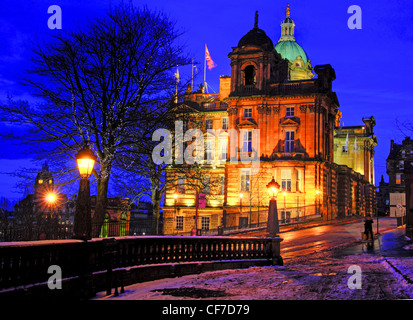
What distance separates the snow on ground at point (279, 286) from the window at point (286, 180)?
1714 inches

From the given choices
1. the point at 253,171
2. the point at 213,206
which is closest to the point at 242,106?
the point at 253,171

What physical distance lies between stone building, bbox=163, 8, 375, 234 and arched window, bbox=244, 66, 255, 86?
0.12 metres

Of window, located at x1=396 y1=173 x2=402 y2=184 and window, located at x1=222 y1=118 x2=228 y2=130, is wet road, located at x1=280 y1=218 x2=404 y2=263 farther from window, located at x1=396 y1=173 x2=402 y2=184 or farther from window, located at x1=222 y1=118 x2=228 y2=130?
window, located at x1=396 y1=173 x2=402 y2=184

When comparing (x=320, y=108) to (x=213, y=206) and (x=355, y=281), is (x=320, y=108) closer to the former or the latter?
(x=213, y=206)

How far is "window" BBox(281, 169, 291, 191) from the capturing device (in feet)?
199

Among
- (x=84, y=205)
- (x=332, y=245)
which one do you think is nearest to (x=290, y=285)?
(x=84, y=205)

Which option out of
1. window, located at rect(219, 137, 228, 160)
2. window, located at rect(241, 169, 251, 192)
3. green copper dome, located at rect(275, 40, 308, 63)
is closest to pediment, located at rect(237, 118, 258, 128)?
window, located at rect(219, 137, 228, 160)

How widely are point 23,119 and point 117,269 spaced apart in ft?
49.6

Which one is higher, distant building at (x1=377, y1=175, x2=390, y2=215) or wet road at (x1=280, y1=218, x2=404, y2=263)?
distant building at (x1=377, y1=175, x2=390, y2=215)

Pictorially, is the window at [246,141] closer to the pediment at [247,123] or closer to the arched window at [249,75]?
the pediment at [247,123]

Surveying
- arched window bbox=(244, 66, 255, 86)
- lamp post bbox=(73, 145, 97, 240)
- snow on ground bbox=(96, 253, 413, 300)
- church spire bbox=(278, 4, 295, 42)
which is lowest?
snow on ground bbox=(96, 253, 413, 300)

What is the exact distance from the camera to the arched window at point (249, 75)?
64625 mm

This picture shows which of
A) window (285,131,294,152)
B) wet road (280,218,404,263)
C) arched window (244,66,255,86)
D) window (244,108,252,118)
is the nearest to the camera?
wet road (280,218,404,263)
